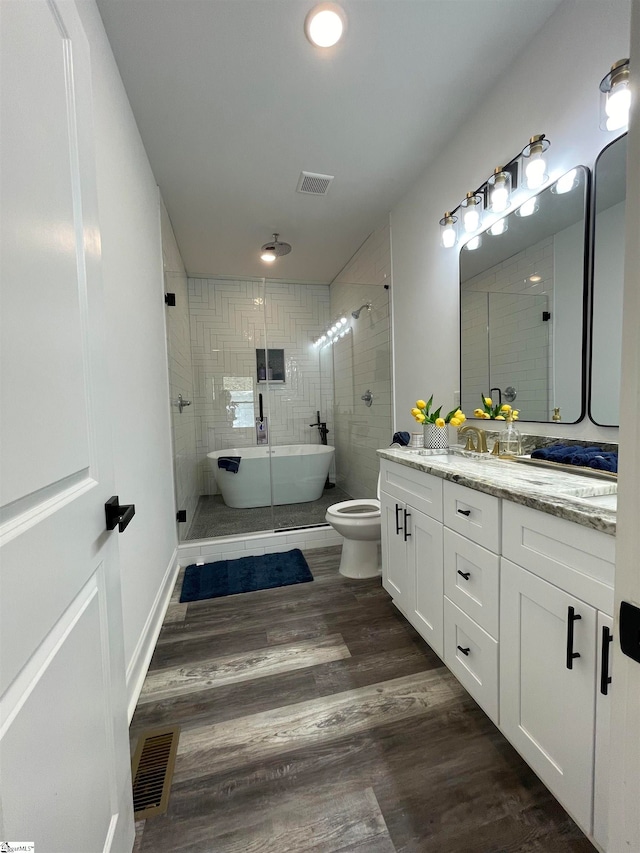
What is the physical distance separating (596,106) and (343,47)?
1.04 m

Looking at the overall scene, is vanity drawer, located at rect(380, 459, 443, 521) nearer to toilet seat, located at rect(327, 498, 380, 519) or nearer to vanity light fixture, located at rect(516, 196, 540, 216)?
toilet seat, located at rect(327, 498, 380, 519)

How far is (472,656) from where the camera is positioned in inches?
49.0

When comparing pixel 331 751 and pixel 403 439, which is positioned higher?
pixel 403 439

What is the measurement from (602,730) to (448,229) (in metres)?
2.25

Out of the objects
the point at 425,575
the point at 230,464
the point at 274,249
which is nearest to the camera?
the point at 425,575

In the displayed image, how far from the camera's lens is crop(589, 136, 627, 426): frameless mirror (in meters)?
1.24

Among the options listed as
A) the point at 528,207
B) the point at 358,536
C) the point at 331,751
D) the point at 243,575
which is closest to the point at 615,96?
the point at 528,207

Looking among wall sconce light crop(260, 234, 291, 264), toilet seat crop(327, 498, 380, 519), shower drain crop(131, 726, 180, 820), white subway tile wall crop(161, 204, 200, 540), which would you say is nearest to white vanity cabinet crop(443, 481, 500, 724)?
shower drain crop(131, 726, 180, 820)

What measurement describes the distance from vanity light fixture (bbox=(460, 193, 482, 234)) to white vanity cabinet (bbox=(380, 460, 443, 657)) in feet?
4.44

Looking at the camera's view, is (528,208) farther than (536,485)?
Yes

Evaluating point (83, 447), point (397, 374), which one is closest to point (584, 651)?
point (83, 447)

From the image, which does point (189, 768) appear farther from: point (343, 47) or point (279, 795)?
point (343, 47)

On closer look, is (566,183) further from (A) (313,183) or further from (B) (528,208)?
(A) (313,183)

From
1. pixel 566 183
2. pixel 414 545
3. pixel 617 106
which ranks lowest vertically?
pixel 414 545
